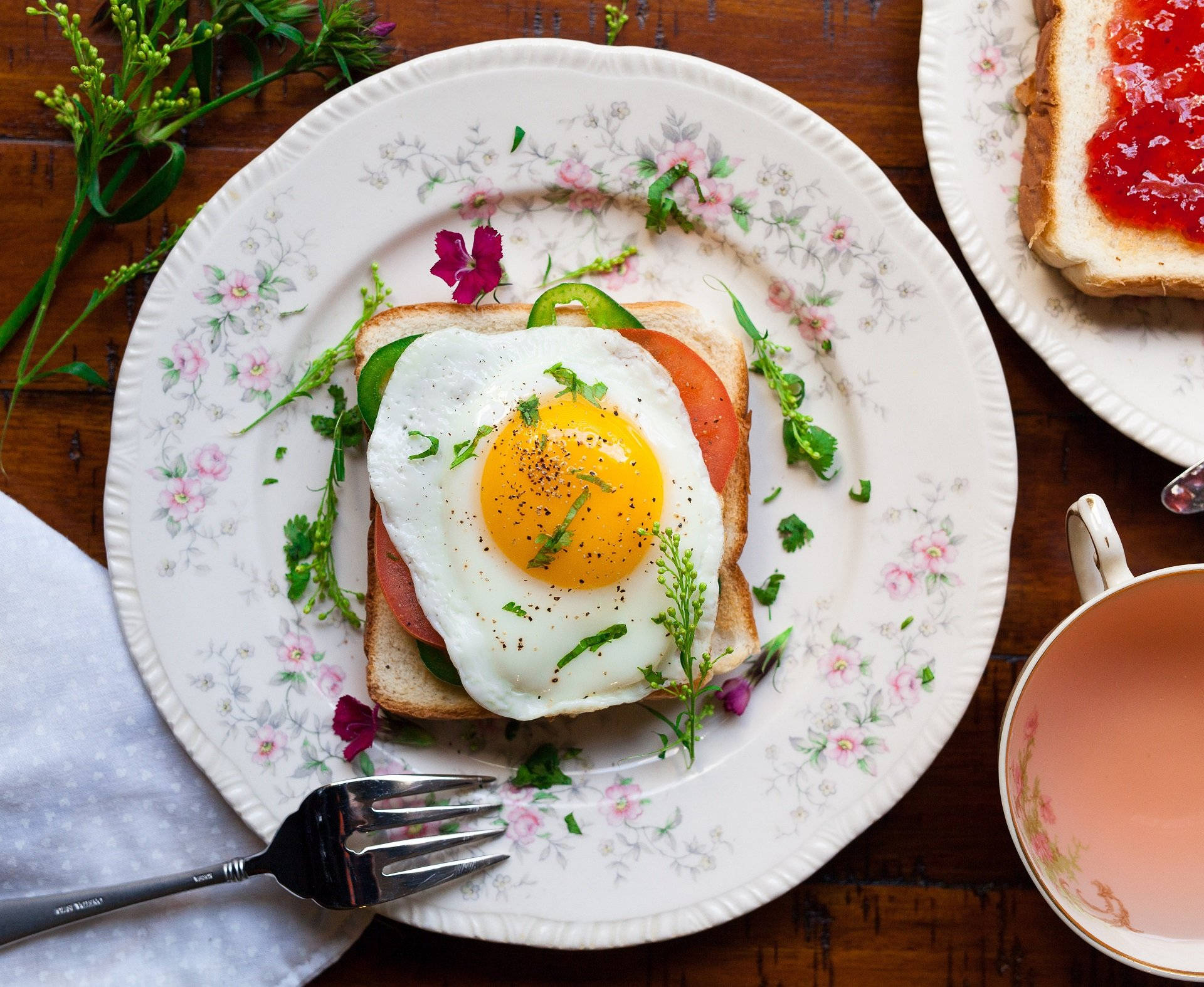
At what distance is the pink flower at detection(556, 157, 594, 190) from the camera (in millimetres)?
3121

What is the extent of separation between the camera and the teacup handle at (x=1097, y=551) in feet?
8.60

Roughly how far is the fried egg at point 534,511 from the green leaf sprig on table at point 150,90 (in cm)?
113

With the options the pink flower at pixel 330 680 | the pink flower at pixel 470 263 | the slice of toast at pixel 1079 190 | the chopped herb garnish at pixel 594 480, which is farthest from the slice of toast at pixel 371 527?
the slice of toast at pixel 1079 190

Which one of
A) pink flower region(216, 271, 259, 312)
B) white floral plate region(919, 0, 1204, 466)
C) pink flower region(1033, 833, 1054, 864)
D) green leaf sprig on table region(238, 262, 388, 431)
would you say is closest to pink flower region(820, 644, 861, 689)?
pink flower region(1033, 833, 1054, 864)

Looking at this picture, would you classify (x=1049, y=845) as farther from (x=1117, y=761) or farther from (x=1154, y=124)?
(x=1154, y=124)

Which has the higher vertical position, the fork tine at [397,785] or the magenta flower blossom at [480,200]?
the magenta flower blossom at [480,200]

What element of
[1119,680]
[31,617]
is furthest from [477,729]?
[1119,680]

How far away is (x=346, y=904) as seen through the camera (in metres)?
2.91

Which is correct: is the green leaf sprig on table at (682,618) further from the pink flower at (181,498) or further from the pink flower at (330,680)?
the pink flower at (181,498)

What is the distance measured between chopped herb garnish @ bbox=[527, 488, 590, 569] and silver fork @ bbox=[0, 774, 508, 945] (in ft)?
2.97

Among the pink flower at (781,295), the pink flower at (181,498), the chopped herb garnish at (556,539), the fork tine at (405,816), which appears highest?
the pink flower at (781,295)

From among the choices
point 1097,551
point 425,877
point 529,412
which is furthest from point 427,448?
point 1097,551

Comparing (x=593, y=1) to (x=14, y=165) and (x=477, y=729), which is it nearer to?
(x=14, y=165)

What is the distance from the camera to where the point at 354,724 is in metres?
3.05
